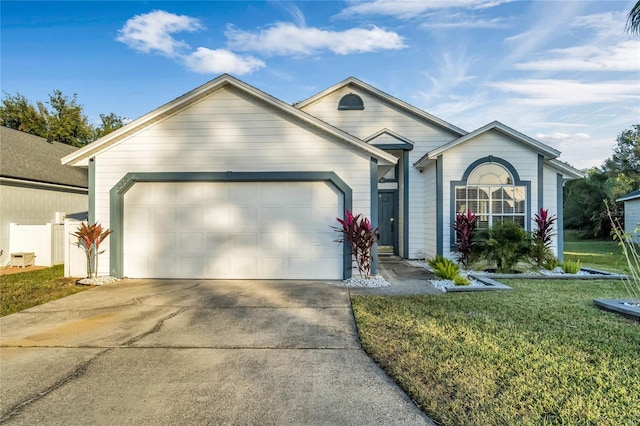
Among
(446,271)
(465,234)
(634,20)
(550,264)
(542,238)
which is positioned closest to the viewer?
(634,20)

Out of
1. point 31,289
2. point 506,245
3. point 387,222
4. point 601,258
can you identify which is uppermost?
point 387,222

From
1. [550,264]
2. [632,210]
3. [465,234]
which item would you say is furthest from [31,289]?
[632,210]

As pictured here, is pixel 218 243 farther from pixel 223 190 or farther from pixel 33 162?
pixel 33 162

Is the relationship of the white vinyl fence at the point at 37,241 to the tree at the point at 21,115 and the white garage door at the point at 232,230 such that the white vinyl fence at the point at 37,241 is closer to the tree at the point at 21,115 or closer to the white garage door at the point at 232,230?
the white garage door at the point at 232,230

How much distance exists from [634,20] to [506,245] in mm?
5307

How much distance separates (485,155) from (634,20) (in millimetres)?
3980

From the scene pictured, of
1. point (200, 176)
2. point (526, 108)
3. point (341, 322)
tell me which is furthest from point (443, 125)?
point (341, 322)

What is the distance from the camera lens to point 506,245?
823 cm

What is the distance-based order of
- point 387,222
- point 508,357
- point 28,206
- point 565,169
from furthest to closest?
point 387,222, point 28,206, point 565,169, point 508,357

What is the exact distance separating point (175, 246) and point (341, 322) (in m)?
5.09

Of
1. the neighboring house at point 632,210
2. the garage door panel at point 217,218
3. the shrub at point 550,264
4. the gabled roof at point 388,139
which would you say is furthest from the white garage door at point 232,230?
the neighboring house at point 632,210

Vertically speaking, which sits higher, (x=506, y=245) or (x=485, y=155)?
(x=485, y=155)

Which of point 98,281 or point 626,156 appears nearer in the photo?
point 98,281

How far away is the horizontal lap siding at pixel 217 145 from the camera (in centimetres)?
802
